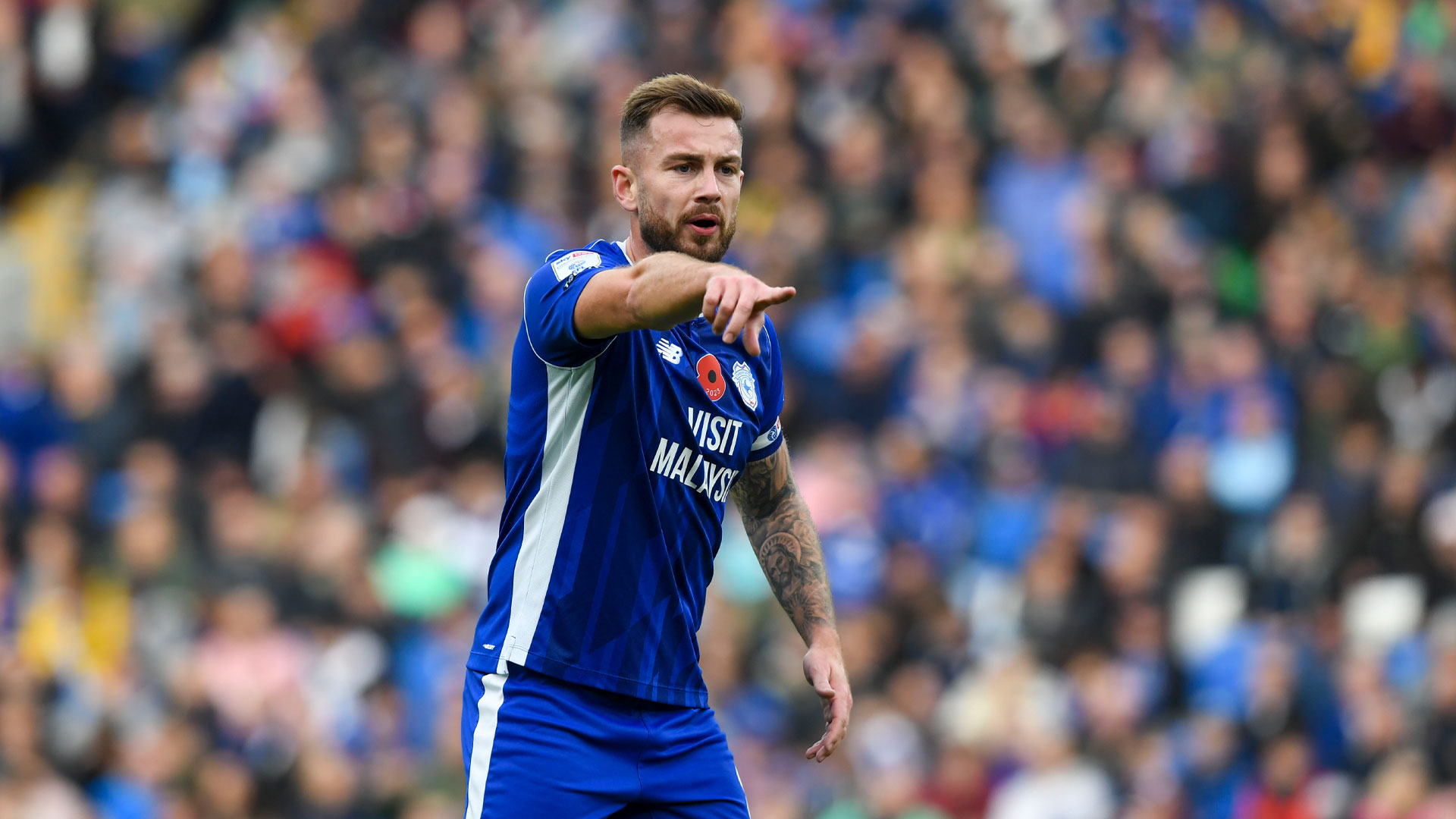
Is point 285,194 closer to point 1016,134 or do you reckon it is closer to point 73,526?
point 73,526

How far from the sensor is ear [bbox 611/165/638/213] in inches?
215

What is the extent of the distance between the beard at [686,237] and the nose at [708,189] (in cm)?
3

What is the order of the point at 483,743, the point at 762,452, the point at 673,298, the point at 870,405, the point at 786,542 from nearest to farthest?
the point at 673,298
the point at 483,743
the point at 762,452
the point at 786,542
the point at 870,405

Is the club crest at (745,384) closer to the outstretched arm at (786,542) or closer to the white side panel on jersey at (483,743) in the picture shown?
the outstretched arm at (786,542)

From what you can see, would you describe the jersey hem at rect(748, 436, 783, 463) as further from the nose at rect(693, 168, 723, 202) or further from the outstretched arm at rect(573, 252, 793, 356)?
the outstretched arm at rect(573, 252, 793, 356)

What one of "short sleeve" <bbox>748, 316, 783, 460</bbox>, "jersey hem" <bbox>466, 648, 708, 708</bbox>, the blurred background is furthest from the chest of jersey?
the blurred background

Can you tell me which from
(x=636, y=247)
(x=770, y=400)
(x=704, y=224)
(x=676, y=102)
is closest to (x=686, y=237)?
(x=704, y=224)

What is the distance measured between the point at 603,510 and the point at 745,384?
1.94ft

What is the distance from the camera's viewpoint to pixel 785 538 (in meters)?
5.95

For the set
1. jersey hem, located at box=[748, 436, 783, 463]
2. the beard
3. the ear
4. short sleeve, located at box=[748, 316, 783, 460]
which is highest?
the ear

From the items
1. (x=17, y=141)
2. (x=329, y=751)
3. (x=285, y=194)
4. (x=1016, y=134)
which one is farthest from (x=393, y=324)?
(x=17, y=141)

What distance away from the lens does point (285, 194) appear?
15898mm

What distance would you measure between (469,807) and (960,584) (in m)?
7.72

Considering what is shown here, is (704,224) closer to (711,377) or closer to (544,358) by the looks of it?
(711,377)
